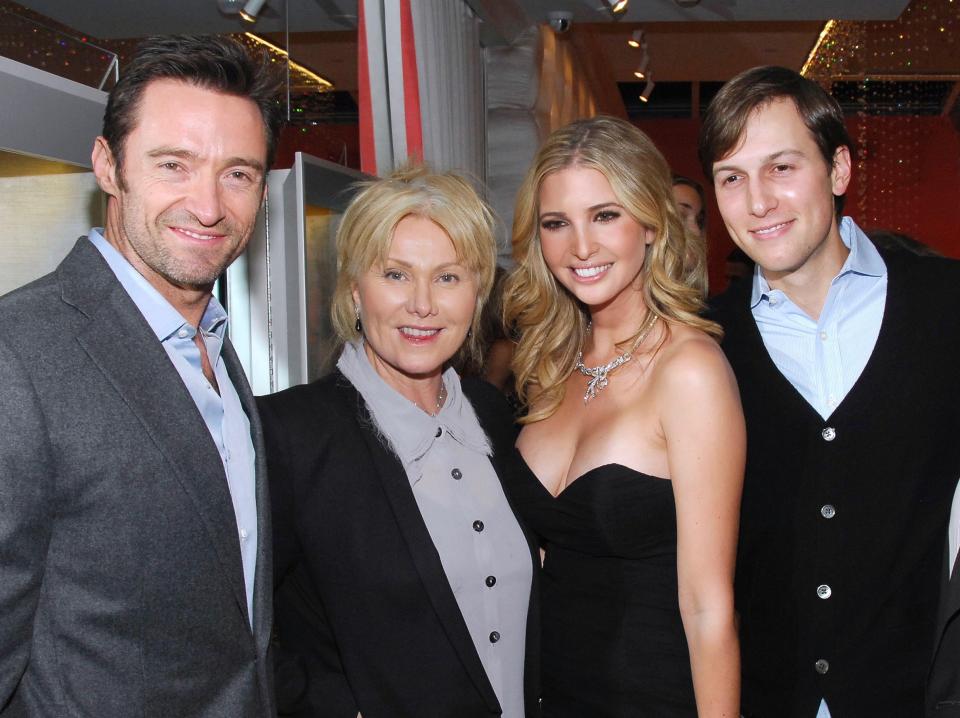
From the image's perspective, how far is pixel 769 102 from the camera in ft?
6.77

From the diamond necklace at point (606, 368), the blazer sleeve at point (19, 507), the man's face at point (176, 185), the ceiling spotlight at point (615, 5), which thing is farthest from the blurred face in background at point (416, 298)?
the ceiling spotlight at point (615, 5)

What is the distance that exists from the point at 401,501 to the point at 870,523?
932 mm

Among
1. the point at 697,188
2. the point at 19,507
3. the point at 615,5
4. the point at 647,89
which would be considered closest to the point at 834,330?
the point at 19,507

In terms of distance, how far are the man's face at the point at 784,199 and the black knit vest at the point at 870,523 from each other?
22 cm

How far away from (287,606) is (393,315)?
64 cm

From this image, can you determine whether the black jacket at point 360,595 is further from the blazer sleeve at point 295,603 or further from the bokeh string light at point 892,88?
the bokeh string light at point 892,88

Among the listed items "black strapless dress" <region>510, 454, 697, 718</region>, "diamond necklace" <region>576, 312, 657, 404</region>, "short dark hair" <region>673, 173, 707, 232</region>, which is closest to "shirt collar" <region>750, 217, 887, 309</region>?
"diamond necklace" <region>576, 312, 657, 404</region>

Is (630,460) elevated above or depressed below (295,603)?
above

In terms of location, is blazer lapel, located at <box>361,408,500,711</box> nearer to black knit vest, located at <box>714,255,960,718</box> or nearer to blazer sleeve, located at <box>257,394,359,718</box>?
blazer sleeve, located at <box>257,394,359,718</box>

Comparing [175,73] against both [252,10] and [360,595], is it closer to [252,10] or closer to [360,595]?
[360,595]

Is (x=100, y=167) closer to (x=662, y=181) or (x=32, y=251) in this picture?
(x=32, y=251)

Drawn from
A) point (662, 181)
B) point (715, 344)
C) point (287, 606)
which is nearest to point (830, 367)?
point (715, 344)

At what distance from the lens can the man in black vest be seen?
1.86m

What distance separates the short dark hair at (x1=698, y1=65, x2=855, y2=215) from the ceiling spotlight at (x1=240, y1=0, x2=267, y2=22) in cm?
162
